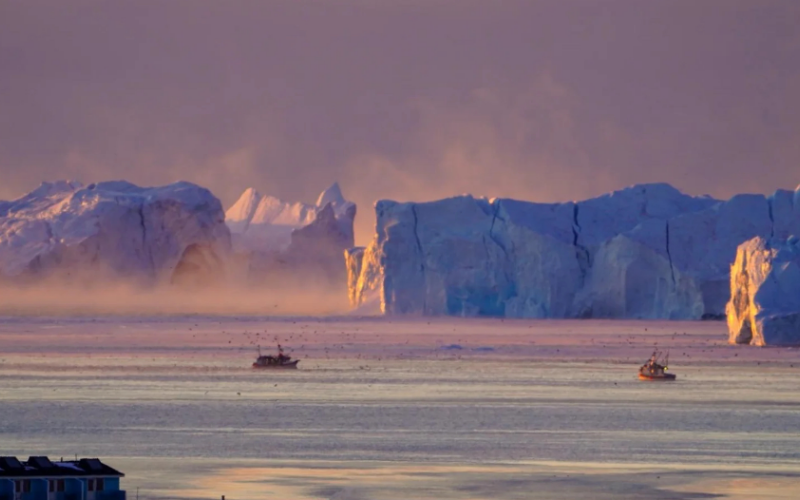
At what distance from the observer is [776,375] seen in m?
35.5

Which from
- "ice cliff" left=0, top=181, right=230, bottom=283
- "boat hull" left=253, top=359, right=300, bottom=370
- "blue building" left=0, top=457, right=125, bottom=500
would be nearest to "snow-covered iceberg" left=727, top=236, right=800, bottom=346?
"boat hull" left=253, top=359, right=300, bottom=370

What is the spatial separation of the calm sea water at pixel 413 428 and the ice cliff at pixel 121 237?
32.2 meters

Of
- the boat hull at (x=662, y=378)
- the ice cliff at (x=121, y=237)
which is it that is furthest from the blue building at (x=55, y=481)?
the ice cliff at (x=121, y=237)

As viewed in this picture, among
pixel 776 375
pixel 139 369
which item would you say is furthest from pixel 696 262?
pixel 139 369

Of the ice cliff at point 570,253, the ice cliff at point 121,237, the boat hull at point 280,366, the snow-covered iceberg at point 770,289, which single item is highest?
the ice cliff at point 121,237

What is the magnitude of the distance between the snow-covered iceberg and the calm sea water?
49.2 inches

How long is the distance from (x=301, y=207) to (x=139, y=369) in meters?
60.0

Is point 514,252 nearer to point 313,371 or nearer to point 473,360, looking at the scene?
point 473,360

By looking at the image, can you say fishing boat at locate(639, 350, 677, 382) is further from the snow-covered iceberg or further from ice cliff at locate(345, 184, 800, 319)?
ice cliff at locate(345, 184, 800, 319)

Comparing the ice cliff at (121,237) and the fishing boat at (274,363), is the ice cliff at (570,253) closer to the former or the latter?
the ice cliff at (121,237)

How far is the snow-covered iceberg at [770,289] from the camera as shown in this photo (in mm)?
38656

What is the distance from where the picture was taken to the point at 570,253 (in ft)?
174

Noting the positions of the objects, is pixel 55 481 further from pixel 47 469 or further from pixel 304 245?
pixel 304 245

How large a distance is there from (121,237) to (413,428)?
163 feet
